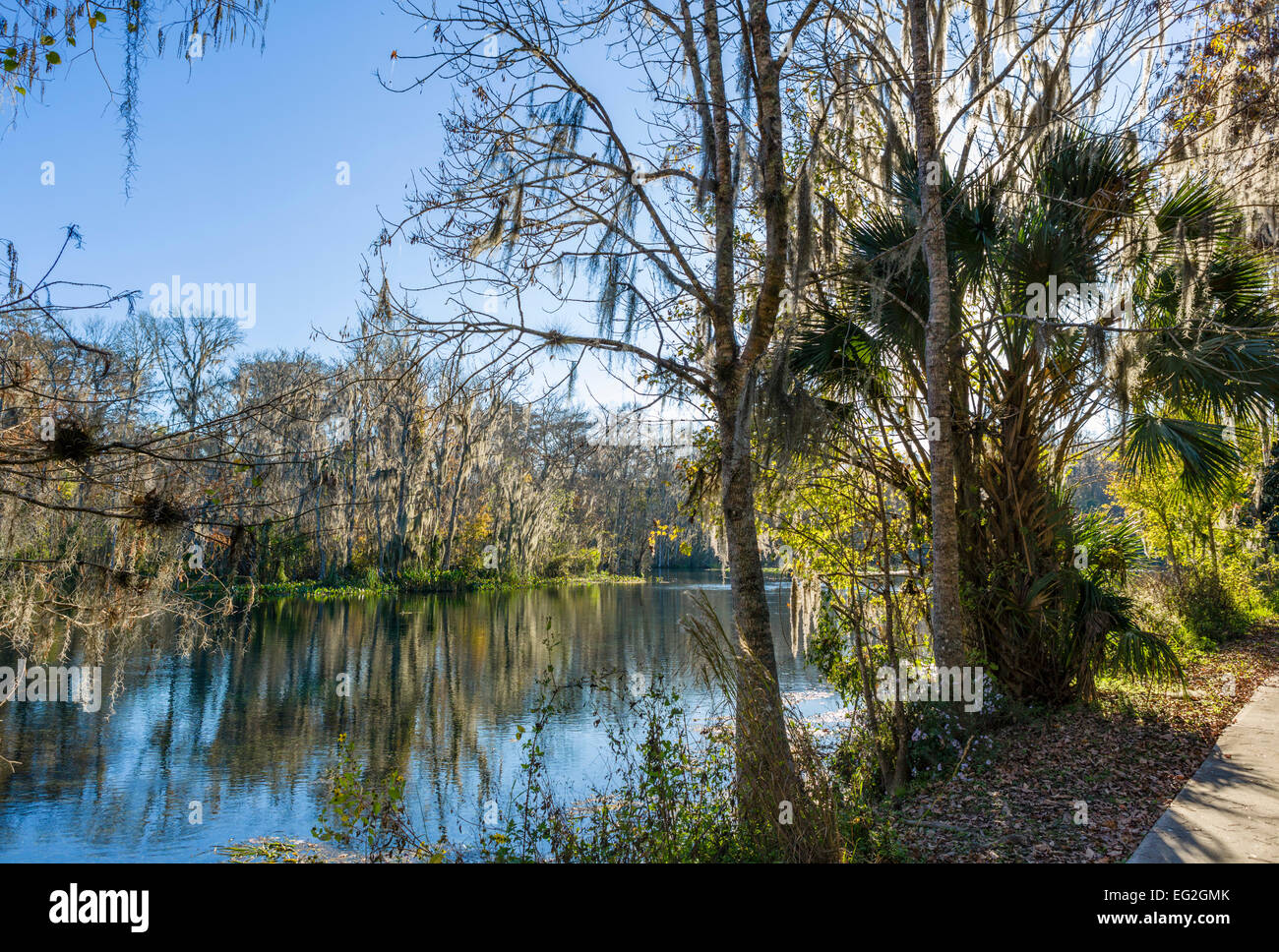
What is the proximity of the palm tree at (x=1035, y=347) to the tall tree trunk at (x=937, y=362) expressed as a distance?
51 cm

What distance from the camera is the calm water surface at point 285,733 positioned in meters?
7.05

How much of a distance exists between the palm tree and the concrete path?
1.02m

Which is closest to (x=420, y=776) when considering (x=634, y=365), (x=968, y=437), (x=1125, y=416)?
(x=634, y=365)

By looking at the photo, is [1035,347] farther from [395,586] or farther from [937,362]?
[395,586]

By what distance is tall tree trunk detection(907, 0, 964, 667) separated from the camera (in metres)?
5.88

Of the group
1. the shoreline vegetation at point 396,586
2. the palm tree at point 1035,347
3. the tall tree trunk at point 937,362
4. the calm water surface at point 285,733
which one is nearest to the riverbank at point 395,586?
the shoreline vegetation at point 396,586

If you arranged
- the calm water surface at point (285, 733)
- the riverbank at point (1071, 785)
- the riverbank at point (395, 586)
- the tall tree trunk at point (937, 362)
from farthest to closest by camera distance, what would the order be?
1. the riverbank at point (395, 586)
2. the calm water surface at point (285, 733)
3. the tall tree trunk at point (937, 362)
4. the riverbank at point (1071, 785)

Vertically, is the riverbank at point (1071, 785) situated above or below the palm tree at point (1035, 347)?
→ below

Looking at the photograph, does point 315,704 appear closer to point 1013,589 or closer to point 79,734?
point 79,734

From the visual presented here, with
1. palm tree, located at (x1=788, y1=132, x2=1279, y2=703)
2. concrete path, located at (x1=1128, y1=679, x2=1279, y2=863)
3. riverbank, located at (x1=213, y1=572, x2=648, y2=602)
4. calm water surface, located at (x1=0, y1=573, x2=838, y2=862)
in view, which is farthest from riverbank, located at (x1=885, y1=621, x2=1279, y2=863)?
riverbank, located at (x1=213, y1=572, x2=648, y2=602)

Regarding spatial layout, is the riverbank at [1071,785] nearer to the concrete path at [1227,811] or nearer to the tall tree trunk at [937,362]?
the concrete path at [1227,811]

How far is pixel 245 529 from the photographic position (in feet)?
11.9
